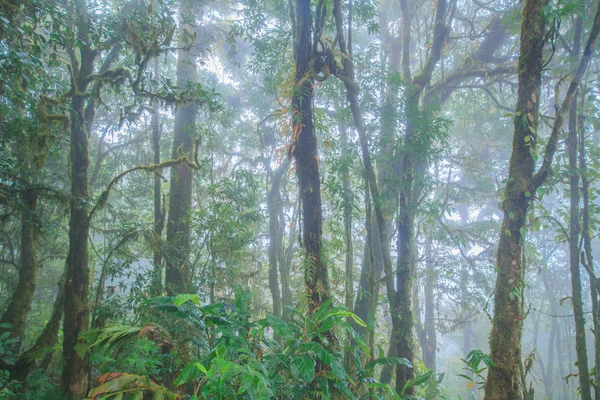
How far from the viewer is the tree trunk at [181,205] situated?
5.80m

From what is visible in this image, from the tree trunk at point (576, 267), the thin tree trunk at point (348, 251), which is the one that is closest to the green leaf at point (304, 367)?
the thin tree trunk at point (348, 251)

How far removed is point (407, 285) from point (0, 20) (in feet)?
16.4

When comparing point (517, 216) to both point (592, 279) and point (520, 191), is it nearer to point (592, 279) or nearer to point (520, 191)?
point (520, 191)

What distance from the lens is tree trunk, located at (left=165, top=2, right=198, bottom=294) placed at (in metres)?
5.80

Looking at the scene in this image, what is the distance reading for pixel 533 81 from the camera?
10.0 ft

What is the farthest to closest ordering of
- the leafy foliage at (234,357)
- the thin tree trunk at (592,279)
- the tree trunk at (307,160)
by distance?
the thin tree trunk at (592,279), the tree trunk at (307,160), the leafy foliage at (234,357)

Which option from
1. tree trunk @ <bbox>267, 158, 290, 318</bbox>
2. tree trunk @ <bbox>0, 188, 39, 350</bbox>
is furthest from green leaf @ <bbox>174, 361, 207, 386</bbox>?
tree trunk @ <bbox>267, 158, 290, 318</bbox>

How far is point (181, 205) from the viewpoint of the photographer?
6.89 meters

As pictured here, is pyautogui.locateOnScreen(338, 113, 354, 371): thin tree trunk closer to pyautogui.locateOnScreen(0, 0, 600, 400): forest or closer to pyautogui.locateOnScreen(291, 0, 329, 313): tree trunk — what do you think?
pyautogui.locateOnScreen(0, 0, 600, 400): forest

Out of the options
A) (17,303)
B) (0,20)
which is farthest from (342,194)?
(17,303)

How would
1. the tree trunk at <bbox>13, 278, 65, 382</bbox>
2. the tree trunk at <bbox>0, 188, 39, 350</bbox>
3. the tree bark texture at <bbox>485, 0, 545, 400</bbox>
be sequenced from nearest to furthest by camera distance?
the tree bark texture at <bbox>485, 0, 545, 400</bbox> < the tree trunk at <bbox>13, 278, 65, 382</bbox> < the tree trunk at <bbox>0, 188, 39, 350</bbox>

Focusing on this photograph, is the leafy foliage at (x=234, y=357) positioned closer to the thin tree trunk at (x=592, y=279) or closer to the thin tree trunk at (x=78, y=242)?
the thin tree trunk at (x=78, y=242)

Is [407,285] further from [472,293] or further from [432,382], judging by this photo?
[472,293]

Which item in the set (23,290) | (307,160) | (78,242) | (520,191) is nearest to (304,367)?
(307,160)
